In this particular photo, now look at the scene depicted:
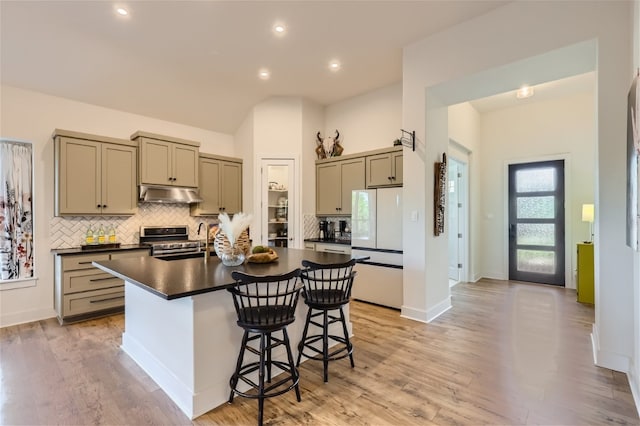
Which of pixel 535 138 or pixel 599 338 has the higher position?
pixel 535 138

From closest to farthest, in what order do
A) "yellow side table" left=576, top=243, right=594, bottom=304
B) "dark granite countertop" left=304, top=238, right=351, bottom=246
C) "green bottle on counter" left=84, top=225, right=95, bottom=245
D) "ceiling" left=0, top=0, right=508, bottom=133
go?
1. "ceiling" left=0, top=0, right=508, bottom=133
2. "green bottle on counter" left=84, top=225, right=95, bottom=245
3. "yellow side table" left=576, top=243, right=594, bottom=304
4. "dark granite countertop" left=304, top=238, right=351, bottom=246

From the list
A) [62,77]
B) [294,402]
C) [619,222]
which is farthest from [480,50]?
[62,77]

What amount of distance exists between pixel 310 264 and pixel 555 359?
94.6 inches

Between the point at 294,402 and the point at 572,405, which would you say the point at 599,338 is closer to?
the point at 572,405

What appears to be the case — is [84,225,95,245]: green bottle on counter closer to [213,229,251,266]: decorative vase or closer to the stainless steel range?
the stainless steel range

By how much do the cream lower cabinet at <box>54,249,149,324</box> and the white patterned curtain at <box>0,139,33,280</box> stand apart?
43 cm

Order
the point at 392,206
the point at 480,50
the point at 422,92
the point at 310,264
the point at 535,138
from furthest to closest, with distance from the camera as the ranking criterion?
the point at 535,138
the point at 392,206
the point at 422,92
the point at 480,50
the point at 310,264

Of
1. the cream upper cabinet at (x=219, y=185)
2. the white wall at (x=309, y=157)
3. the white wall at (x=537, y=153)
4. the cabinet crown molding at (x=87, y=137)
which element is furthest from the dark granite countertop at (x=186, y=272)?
the white wall at (x=537, y=153)

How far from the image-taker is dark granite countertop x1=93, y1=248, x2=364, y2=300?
6.02ft

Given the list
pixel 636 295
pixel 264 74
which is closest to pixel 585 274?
pixel 636 295

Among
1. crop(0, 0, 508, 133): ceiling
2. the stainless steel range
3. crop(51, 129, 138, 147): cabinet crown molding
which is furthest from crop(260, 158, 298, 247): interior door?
crop(51, 129, 138, 147): cabinet crown molding

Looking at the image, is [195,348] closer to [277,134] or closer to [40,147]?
[40,147]

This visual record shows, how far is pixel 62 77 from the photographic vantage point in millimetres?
3770

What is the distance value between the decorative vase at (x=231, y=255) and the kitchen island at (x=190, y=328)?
5 cm
